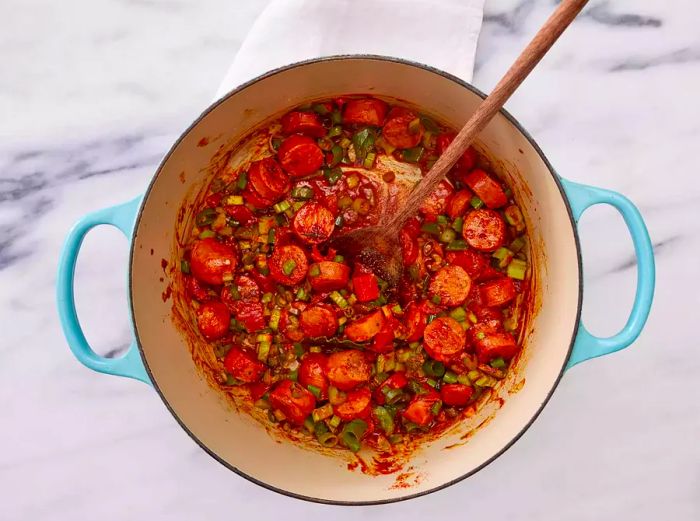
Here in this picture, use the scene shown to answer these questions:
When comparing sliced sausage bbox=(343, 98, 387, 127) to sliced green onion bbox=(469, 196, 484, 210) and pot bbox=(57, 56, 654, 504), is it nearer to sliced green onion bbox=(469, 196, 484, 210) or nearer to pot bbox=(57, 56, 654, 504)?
pot bbox=(57, 56, 654, 504)

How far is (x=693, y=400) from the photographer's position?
2.57 meters

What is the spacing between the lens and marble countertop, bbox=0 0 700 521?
2486 mm

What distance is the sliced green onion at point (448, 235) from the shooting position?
2484 millimetres

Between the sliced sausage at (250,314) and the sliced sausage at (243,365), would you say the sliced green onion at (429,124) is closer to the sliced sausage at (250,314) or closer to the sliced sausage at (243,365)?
the sliced sausage at (250,314)

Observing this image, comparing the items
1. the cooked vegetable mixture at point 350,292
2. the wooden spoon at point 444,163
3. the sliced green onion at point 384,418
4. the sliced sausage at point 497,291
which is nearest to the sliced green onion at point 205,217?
the cooked vegetable mixture at point 350,292

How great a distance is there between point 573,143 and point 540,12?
1.61 feet

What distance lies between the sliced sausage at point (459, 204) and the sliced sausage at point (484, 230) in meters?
0.03

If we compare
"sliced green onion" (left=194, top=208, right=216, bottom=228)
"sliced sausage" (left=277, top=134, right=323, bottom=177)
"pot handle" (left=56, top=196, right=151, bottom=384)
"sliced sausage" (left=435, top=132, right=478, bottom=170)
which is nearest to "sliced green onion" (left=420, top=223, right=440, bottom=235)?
"sliced sausage" (left=435, top=132, right=478, bottom=170)

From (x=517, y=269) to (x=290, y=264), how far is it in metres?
0.82

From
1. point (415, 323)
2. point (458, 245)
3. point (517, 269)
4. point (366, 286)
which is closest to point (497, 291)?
point (517, 269)

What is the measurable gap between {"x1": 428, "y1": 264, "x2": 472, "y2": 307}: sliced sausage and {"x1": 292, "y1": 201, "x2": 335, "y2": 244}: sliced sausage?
1.43 feet

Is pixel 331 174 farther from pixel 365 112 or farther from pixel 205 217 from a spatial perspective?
pixel 205 217

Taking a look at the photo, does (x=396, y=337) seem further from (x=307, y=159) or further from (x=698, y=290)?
(x=698, y=290)

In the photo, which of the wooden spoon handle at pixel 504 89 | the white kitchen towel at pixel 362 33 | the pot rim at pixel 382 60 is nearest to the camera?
the wooden spoon handle at pixel 504 89
